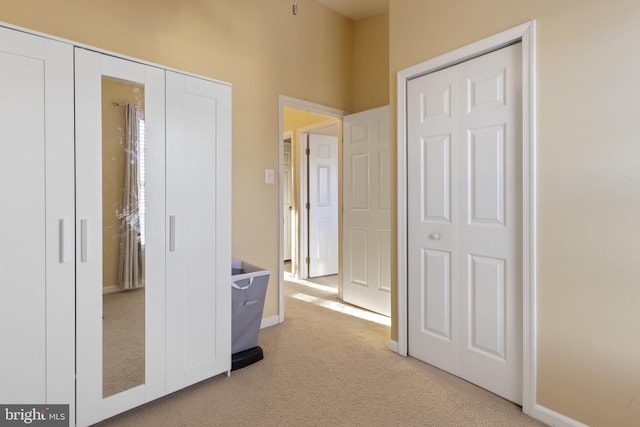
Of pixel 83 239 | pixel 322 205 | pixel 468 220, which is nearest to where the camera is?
pixel 83 239

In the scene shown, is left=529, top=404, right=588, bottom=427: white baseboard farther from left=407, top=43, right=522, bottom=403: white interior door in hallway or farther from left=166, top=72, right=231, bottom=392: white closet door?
left=166, top=72, right=231, bottom=392: white closet door

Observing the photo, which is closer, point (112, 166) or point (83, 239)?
point (83, 239)

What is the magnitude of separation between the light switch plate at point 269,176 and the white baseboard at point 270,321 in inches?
49.5

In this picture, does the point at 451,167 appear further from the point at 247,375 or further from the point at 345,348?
the point at 247,375

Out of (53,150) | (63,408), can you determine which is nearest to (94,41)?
(53,150)

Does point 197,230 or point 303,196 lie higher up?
point 303,196

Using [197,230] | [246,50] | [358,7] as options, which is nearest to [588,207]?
[197,230]

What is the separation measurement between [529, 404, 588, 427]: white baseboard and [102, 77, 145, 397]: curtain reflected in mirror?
2.11 meters

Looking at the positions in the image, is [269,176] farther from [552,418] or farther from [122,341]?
[552,418]

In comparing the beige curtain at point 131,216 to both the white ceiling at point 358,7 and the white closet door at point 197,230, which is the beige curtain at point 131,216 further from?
the white ceiling at point 358,7

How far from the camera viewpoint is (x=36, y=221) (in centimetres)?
149

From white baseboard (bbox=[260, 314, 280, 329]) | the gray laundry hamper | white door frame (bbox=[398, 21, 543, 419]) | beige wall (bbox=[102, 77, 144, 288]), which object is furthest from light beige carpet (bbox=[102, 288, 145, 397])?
white door frame (bbox=[398, 21, 543, 419])

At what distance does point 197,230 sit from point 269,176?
126 cm

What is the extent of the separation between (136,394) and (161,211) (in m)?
0.98
